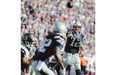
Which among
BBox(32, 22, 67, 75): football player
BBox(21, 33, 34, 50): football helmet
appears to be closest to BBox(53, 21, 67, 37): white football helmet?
BBox(32, 22, 67, 75): football player

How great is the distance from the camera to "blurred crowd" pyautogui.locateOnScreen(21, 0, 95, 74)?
243 centimetres

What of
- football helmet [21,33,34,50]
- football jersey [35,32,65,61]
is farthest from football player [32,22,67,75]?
football helmet [21,33,34,50]

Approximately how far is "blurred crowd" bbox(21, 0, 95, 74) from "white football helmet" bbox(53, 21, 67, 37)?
1.1 inches

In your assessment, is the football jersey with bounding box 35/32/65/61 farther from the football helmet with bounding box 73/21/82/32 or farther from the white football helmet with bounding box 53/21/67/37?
the football helmet with bounding box 73/21/82/32

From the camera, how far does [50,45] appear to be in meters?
2.43

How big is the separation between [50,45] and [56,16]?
0.85 ft

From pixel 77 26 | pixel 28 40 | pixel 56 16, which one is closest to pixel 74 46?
pixel 77 26

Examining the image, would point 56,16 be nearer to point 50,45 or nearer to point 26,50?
point 50,45

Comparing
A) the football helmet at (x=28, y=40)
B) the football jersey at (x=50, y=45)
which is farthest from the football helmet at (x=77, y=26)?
the football helmet at (x=28, y=40)

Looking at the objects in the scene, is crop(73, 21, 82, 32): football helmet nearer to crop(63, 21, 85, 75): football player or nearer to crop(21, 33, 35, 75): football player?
crop(63, 21, 85, 75): football player

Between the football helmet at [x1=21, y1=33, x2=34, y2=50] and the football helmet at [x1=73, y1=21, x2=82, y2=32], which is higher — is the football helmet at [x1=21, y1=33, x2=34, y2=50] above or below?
below

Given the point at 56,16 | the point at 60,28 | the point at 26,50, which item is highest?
the point at 56,16

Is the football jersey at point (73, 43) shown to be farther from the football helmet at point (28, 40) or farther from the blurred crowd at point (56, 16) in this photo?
the football helmet at point (28, 40)
